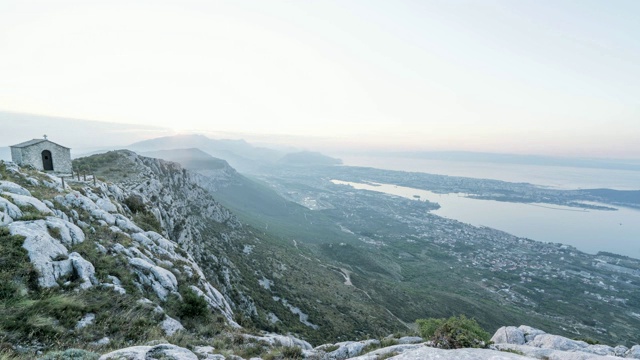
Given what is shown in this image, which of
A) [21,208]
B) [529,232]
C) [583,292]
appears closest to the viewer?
[21,208]

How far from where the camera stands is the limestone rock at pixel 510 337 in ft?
41.2

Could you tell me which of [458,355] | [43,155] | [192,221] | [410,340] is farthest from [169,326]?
[192,221]

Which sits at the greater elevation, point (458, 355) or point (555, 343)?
point (458, 355)

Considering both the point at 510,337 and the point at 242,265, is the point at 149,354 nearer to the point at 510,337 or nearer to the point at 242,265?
the point at 510,337

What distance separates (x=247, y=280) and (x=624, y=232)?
28416cm

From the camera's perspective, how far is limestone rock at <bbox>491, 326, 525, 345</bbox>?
12547 millimetres

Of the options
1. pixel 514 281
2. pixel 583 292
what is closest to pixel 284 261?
pixel 514 281

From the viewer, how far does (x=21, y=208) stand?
13.3 meters

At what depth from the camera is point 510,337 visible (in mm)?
12773

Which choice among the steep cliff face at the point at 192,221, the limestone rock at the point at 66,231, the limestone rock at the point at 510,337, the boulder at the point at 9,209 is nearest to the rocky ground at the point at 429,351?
the limestone rock at the point at 510,337

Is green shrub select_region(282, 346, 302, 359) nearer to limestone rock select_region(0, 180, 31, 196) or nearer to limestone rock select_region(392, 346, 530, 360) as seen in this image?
limestone rock select_region(392, 346, 530, 360)

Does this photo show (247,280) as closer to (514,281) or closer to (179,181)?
(179,181)

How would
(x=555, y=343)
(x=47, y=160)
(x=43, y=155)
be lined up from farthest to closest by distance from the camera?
(x=47, y=160), (x=43, y=155), (x=555, y=343)

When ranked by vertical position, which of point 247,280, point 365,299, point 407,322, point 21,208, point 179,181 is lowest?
point 407,322
